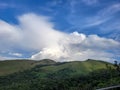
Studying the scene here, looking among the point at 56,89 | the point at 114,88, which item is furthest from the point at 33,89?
the point at 114,88

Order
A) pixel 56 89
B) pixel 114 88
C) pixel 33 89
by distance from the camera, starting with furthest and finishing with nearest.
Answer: pixel 33 89 < pixel 56 89 < pixel 114 88

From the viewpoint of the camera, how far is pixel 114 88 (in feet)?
21.7

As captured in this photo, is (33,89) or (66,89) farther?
(33,89)

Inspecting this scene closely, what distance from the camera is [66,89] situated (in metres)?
139

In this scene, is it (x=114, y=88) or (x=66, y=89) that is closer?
(x=114, y=88)

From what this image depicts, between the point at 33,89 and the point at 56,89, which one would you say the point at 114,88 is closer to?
the point at 56,89

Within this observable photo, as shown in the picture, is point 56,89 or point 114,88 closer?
point 114,88

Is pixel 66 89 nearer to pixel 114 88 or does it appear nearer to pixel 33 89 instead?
pixel 33 89

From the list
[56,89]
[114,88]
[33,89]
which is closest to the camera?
[114,88]

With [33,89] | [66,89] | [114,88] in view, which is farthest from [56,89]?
[114,88]

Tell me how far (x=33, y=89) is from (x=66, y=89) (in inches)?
2281

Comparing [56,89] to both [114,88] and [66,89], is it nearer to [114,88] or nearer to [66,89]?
[66,89]

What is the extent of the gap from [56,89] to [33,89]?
56261mm

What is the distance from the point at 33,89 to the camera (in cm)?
19138
